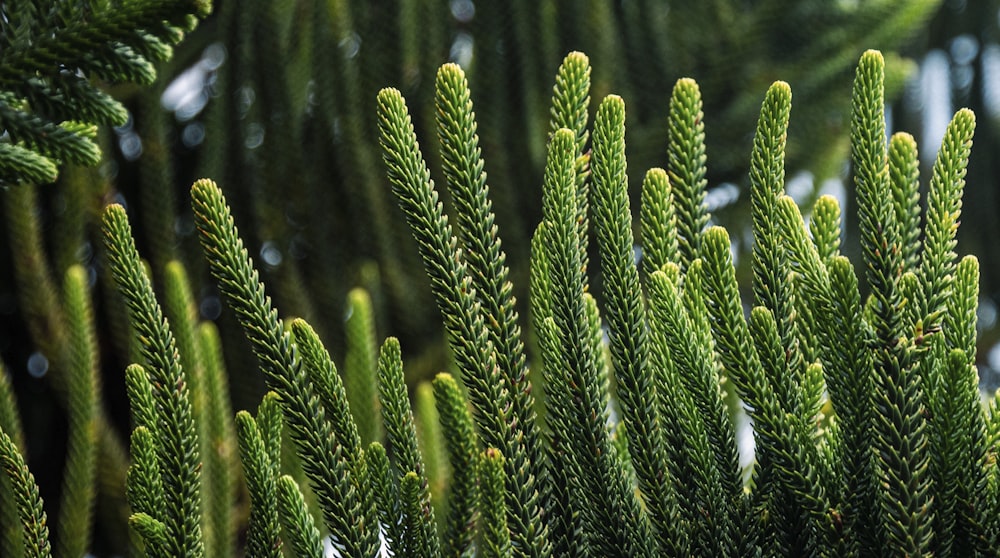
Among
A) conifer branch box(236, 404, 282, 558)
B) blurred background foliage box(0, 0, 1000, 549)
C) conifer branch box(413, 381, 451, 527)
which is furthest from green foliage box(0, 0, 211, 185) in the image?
blurred background foliage box(0, 0, 1000, 549)

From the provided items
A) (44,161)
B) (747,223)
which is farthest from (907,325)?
(747,223)

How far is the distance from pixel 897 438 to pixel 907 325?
0.06 m

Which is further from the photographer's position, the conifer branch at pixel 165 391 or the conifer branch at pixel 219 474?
the conifer branch at pixel 219 474

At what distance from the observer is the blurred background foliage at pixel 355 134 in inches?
45.6

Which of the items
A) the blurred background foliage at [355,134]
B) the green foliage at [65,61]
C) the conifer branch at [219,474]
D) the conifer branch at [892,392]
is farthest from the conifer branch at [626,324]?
the blurred background foliage at [355,134]

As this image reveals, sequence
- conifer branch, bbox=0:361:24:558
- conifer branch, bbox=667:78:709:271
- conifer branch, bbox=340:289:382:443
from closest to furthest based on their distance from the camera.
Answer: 1. conifer branch, bbox=667:78:709:271
2. conifer branch, bbox=0:361:24:558
3. conifer branch, bbox=340:289:382:443

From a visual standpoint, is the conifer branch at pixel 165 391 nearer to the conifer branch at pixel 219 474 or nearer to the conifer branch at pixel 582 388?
the conifer branch at pixel 582 388

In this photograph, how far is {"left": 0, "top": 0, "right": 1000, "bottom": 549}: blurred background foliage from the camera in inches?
45.6

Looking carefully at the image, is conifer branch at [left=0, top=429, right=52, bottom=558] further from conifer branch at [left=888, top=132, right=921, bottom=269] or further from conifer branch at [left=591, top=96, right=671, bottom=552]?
conifer branch at [left=888, top=132, right=921, bottom=269]

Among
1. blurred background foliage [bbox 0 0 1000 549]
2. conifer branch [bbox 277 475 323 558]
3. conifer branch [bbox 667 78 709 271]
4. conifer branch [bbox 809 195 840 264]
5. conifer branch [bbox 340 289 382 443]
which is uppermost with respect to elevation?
blurred background foliage [bbox 0 0 1000 549]

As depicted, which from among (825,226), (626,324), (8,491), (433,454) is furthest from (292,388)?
(8,491)

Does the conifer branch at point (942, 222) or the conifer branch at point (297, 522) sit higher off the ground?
the conifer branch at point (942, 222)

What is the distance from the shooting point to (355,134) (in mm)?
1255

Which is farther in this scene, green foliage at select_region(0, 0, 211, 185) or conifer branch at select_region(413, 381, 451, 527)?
conifer branch at select_region(413, 381, 451, 527)
